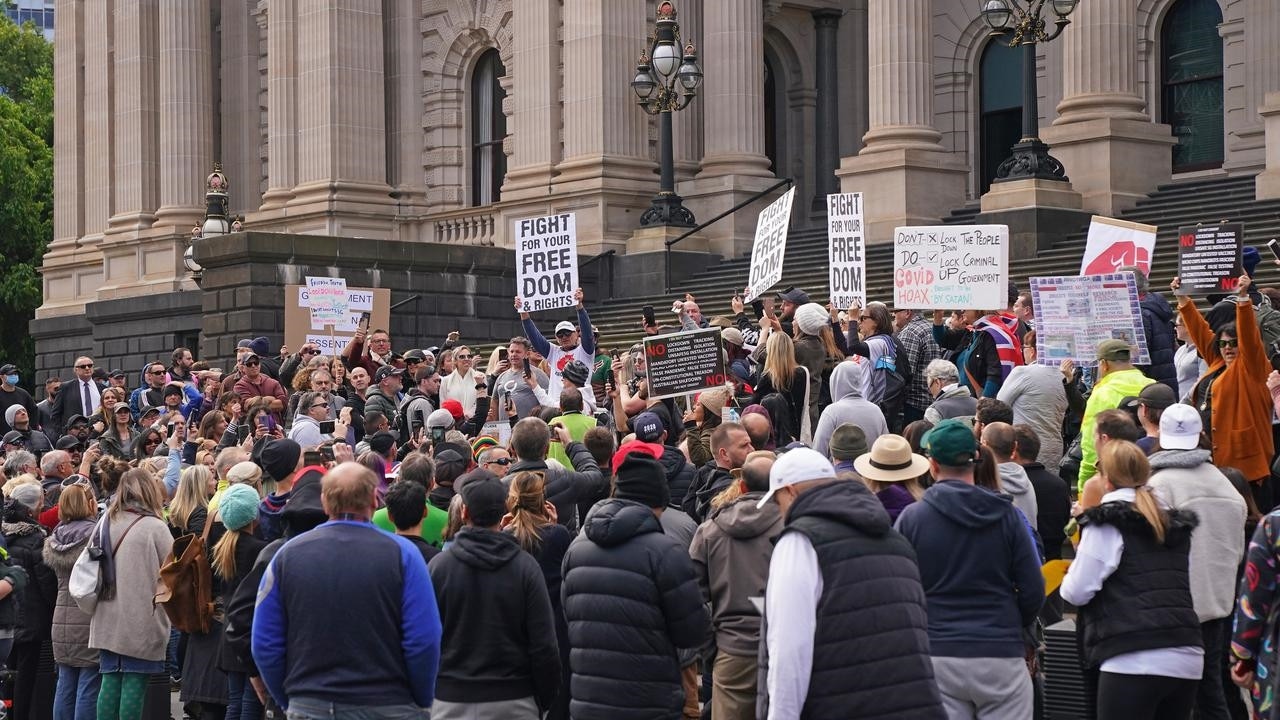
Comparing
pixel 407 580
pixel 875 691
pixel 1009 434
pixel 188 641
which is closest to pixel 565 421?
pixel 188 641

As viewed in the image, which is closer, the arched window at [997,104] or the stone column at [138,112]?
the arched window at [997,104]

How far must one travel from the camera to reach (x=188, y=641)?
12.3 meters

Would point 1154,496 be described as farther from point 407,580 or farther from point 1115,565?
point 407,580

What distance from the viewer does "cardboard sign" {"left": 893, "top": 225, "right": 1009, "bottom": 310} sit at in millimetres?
16594

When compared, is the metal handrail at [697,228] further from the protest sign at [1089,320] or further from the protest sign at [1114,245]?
the protest sign at [1089,320]

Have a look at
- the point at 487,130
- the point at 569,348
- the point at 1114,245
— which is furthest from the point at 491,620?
the point at 487,130

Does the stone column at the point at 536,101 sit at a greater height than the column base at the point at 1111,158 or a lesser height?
greater

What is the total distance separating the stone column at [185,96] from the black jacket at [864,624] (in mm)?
34872

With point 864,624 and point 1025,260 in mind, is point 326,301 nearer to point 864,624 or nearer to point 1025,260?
point 1025,260

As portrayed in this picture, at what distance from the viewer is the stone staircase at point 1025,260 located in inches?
858

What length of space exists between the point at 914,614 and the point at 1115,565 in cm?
159

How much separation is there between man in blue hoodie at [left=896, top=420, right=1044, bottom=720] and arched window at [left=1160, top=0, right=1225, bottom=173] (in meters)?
23.2

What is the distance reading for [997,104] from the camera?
35.3 m

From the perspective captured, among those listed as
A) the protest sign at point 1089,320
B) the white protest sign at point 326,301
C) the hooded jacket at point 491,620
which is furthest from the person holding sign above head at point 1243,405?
the white protest sign at point 326,301
